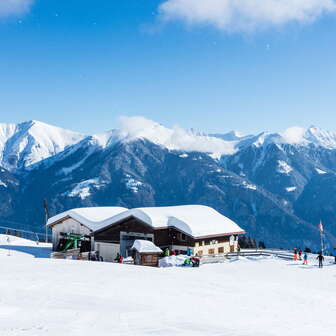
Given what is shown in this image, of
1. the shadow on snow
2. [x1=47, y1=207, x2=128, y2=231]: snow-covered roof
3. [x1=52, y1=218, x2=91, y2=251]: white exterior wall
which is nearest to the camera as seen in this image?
the shadow on snow

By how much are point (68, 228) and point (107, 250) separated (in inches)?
288

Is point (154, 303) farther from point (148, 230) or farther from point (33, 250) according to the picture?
point (33, 250)

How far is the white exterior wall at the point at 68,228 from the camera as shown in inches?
2157

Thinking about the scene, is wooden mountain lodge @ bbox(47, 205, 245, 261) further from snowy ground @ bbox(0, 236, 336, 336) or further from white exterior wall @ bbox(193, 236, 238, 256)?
snowy ground @ bbox(0, 236, 336, 336)

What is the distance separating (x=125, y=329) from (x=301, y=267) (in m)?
29.1

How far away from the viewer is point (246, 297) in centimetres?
2133

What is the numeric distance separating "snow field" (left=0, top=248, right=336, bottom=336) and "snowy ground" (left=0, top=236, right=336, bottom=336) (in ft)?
0.10

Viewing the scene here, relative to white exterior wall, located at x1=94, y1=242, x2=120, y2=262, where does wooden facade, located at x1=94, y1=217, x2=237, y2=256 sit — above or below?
above

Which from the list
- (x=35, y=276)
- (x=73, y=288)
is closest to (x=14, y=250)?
(x=35, y=276)

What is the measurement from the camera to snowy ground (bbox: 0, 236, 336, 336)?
13.8 m

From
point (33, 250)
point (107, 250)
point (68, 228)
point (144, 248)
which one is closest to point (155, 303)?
point (144, 248)

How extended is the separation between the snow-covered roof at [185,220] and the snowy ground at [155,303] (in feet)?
58.7

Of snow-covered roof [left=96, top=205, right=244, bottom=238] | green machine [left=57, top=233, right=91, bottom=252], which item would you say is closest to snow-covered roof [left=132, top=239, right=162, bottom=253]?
snow-covered roof [left=96, top=205, right=244, bottom=238]

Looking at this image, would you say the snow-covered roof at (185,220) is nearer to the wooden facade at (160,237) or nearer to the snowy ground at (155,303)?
the wooden facade at (160,237)
